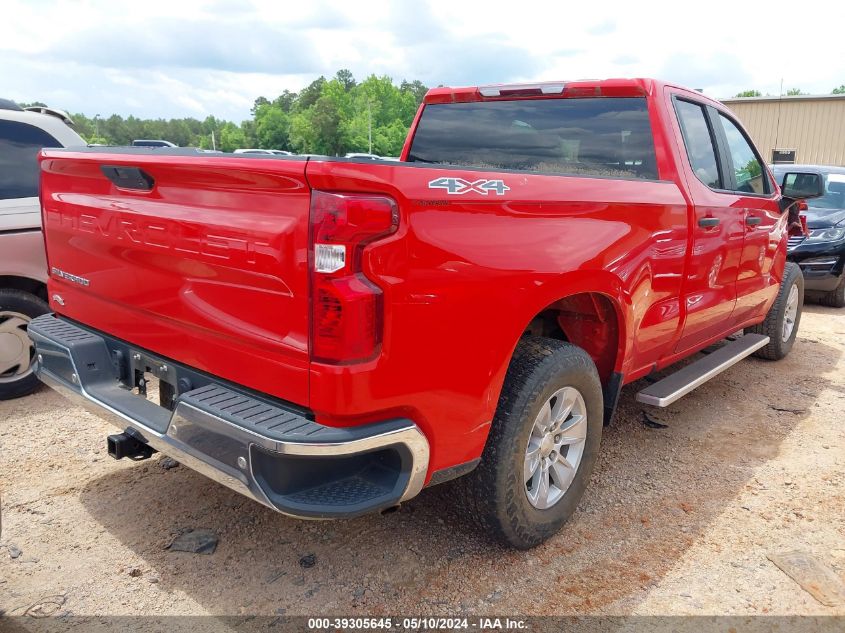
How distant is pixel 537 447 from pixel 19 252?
3767mm

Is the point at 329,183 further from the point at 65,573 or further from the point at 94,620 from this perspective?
the point at 65,573

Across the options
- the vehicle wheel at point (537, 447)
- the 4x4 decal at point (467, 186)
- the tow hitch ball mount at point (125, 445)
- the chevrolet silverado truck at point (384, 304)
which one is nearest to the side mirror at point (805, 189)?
the chevrolet silverado truck at point (384, 304)

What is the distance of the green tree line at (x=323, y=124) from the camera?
106250mm

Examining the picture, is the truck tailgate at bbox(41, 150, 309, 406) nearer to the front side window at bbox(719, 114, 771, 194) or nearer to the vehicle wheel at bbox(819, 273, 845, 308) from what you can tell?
the front side window at bbox(719, 114, 771, 194)

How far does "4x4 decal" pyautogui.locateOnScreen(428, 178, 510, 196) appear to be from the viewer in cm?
217

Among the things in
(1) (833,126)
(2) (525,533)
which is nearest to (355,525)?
(2) (525,533)

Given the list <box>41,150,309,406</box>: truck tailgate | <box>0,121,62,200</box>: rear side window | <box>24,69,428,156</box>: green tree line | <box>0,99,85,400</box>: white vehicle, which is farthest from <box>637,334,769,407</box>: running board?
<box>24,69,428,156</box>: green tree line

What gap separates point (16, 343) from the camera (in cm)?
461

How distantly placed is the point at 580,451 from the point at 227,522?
1.65m

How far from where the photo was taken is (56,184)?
119 inches

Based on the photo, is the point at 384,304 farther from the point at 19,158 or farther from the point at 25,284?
the point at 19,158

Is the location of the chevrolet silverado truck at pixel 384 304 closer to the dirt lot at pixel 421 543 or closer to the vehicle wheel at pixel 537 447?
the vehicle wheel at pixel 537 447

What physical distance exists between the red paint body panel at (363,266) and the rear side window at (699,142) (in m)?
0.64

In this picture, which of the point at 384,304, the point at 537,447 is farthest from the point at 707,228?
the point at 384,304
